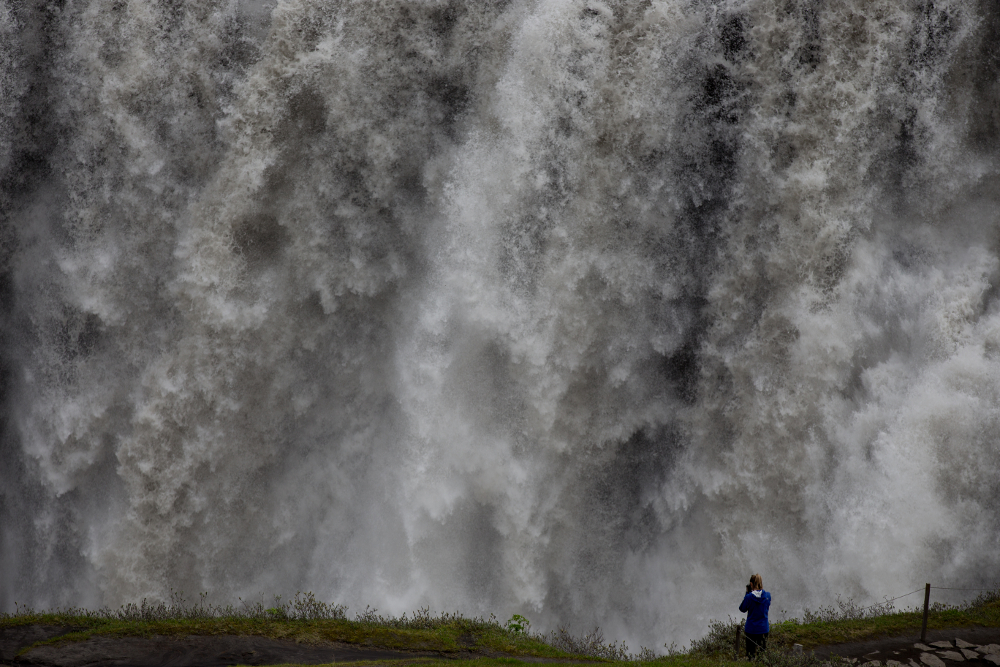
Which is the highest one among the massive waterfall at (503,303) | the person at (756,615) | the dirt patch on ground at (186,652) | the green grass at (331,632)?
the massive waterfall at (503,303)

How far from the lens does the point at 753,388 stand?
1645cm

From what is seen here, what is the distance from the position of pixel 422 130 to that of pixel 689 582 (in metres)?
11.0

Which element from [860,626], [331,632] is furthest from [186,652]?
[860,626]

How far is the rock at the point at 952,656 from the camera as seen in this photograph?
12358 mm

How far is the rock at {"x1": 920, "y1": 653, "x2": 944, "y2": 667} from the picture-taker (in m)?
12.2

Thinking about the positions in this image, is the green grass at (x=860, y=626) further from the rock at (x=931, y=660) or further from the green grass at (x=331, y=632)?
the green grass at (x=331, y=632)

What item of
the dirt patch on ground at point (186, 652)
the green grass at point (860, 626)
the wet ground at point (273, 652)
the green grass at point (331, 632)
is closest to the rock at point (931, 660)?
the wet ground at point (273, 652)

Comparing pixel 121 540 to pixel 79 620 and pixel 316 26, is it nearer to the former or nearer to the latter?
pixel 79 620

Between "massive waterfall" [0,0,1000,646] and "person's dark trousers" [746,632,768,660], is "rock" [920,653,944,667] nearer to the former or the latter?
"person's dark trousers" [746,632,768,660]

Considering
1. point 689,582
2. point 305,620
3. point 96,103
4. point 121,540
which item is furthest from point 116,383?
point 689,582

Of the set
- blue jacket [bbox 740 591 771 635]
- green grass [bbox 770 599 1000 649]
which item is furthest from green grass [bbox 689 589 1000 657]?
blue jacket [bbox 740 591 771 635]

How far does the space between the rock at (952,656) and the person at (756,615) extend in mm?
2863

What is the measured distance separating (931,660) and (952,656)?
37cm

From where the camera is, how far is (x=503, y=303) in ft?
56.6
